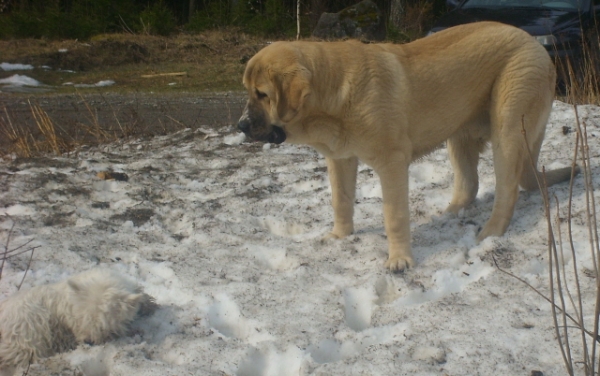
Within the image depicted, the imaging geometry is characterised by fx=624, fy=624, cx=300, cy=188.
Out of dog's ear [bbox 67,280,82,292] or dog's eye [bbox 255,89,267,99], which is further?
dog's eye [bbox 255,89,267,99]

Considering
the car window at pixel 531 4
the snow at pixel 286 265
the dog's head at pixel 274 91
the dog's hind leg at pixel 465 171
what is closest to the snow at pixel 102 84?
the snow at pixel 286 265

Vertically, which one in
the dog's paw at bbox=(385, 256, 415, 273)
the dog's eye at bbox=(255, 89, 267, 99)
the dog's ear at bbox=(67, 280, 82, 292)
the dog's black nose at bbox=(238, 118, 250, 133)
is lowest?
the dog's paw at bbox=(385, 256, 415, 273)

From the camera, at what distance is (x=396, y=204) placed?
3.91 metres

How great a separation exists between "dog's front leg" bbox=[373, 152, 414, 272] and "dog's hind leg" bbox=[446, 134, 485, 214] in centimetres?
90

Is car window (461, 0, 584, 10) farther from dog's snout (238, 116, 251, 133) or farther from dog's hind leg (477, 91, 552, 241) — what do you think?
dog's snout (238, 116, 251, 133)

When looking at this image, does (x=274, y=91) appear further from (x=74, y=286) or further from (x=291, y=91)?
(x=74, y=286)

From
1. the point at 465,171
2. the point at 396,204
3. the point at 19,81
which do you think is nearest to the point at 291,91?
the point at 396,204

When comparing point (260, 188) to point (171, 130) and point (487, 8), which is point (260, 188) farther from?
point (487, 8)

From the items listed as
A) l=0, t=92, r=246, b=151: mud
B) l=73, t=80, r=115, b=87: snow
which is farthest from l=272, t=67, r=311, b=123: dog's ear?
l=73, t=80, r=115, b=87: snow

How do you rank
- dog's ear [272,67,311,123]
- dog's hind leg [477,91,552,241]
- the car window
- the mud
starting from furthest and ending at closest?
the car window < the mud < dog's hind leg [477,91,552,241] < dog's ear [272,67,311,123]

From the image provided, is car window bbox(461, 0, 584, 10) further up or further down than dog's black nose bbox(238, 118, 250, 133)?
further down

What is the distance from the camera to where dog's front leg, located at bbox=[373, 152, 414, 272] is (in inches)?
152

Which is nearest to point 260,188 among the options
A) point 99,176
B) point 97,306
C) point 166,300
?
point 99,176

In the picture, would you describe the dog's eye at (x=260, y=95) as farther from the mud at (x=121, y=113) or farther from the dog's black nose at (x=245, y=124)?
the mud at (x=121, y=113)
